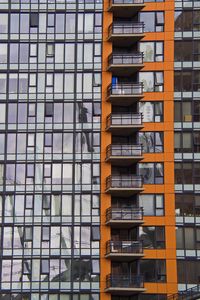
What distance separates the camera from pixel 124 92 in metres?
53.8

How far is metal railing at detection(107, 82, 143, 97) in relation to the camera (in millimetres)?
53750

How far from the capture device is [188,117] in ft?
175

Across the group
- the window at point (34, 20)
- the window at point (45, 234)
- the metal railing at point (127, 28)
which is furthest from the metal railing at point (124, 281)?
the window at point (34, 20)

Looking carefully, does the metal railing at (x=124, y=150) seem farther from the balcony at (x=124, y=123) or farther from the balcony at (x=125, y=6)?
the balcony at (x=125, y=6)

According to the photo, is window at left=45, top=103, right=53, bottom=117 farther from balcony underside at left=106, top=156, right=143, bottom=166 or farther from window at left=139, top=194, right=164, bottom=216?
window at left=139, top=194, right=164, bottom=216

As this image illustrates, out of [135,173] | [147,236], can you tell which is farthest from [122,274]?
[135,173]

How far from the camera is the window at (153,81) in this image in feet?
177

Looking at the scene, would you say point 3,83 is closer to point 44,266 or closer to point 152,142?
point 152,142

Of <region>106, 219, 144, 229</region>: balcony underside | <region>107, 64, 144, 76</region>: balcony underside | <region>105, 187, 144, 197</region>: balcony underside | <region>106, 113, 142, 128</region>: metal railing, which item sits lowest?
<region>106, 219, 144, 229</region>: balcony underside

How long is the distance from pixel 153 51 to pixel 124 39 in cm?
255

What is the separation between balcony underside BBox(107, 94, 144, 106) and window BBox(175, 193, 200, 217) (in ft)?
27.2

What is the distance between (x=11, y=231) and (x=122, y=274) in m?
9.06

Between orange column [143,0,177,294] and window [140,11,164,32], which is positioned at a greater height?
window [140,11,164,32]

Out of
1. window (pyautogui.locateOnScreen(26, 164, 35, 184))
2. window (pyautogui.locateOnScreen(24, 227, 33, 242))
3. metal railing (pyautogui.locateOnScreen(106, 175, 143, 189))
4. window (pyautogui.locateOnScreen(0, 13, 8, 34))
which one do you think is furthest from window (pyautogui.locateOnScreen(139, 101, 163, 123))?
window (pyautogui.locateOnScreen(0, 13, 8, 34))
